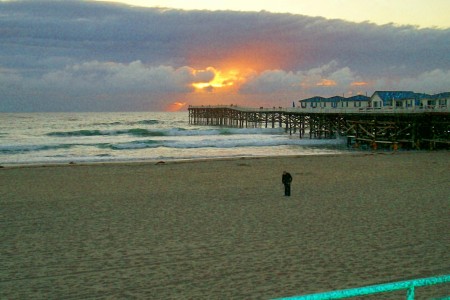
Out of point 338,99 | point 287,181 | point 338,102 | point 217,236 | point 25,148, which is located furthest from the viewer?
point 338,99

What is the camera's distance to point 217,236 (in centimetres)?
848

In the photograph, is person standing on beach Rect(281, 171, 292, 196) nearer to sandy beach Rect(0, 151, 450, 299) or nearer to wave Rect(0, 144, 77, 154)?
sandy beach Rect(0, 151, 450, 299)

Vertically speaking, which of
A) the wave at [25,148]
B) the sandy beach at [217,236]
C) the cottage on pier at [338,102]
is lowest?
the sandy beach at [217,236]

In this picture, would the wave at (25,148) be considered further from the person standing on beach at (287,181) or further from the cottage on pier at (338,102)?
the cottage on pier at (338,102)

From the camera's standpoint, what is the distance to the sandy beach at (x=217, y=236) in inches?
241

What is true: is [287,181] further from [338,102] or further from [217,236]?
[338,102]

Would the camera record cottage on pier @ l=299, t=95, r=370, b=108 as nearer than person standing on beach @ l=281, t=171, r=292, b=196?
No

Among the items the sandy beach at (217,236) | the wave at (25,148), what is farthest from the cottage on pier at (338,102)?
the sandy beach at (217,236)

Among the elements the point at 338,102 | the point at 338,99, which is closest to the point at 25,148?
the point at 338,102

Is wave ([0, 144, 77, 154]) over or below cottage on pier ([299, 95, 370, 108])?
below

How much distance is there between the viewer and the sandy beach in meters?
6.11

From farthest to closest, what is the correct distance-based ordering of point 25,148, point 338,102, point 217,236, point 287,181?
point 338,102 → point 25,148 → point 287,181 → point 217,236

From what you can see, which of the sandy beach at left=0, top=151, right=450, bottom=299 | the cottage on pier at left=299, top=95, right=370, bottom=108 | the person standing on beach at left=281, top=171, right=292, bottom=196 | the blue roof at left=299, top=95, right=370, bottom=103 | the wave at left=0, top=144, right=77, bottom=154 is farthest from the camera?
the blue roof at left=299, top=95, right=370, bottom=103

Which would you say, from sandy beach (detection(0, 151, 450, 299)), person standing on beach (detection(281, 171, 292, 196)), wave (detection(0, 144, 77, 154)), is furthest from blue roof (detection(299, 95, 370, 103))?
person standing on beach (detection(281, 171, 292, 196))
